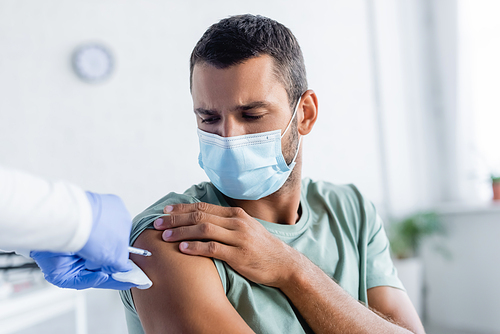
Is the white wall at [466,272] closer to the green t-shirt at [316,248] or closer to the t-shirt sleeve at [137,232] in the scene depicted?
the green t-shirt at [316,248]

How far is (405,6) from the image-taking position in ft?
11.9

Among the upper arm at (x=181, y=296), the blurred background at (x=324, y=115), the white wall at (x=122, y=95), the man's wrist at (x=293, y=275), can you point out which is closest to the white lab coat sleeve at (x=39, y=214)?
the upper arm at (x=181, y=296)

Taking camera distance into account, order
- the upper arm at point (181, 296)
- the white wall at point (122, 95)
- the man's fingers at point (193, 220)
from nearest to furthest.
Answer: the upper arm at point (181, 296) → the man's fingers at point (193, 220) → the white wall at point (122, 95)

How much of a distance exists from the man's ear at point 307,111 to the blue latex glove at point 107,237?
2.49 feet

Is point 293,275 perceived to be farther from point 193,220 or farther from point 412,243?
point 412,243

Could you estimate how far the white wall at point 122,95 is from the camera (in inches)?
96.7

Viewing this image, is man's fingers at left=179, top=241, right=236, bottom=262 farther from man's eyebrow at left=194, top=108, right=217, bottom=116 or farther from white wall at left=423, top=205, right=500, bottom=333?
white wall at left=423, top=205, right=500, bottom=333

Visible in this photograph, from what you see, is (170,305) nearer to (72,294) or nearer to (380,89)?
(72,294)

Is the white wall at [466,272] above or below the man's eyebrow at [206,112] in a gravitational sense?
below

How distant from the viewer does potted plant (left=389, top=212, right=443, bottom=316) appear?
121 inches

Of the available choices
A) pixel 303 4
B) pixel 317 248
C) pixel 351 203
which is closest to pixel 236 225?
pixel 317 248

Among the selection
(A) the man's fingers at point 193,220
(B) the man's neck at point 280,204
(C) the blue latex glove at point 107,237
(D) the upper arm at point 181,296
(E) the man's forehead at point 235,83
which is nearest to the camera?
(C) the blue latex glove at point 107,237

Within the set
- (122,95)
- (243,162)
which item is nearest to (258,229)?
(243,162)

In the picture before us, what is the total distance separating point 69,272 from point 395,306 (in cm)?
98
